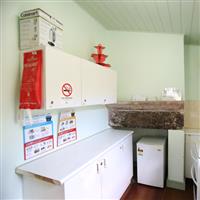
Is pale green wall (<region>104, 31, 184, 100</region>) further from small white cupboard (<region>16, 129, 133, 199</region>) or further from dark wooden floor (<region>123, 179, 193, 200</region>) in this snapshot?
dark wooden floor (<region>123, 179, 193, 200</region>)

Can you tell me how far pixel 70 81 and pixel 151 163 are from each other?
6.20ft

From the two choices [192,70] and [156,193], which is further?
[192,70]

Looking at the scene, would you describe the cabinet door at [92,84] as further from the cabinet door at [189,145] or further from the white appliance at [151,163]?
the cabinet door at [189,145]

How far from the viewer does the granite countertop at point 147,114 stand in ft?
9.01

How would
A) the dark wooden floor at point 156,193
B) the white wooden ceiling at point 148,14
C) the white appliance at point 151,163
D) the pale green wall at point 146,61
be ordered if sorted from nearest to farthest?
the white wooden ceiling at point 148,14, the dark wooden floor at point 156,193, the white appliance at point 151,163, the pale green wall at point 146,61

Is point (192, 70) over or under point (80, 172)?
over

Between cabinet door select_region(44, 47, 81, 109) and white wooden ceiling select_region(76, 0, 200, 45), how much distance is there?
0.99m

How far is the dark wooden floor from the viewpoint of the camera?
244 centimetres

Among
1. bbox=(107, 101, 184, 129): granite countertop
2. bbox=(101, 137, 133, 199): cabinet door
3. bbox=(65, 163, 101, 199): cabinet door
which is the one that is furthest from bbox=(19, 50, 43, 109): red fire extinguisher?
bbox=(107, 101, 184, 129): granite countertop

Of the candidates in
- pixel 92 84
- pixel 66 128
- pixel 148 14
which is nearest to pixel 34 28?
pixel 92 84

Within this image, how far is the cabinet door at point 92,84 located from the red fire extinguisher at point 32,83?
589mm

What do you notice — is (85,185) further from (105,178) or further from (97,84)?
(97,84)

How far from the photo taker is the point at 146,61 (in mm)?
3146

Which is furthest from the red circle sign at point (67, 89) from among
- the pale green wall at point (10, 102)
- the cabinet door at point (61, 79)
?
the pale green wall at point (10, 102)
